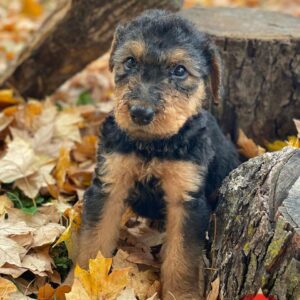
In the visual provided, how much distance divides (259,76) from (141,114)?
2.09m

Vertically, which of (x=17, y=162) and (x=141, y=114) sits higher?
(x=141, y=114)

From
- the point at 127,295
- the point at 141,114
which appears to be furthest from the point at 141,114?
the point at 127,295

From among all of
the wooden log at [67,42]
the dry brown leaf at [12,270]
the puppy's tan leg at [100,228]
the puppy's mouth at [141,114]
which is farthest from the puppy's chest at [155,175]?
the wooden log at [67,42]

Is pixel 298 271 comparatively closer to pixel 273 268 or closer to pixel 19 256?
pixel 273 268

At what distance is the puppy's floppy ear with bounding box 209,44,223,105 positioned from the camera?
170 inches

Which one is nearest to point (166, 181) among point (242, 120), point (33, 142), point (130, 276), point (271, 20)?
point (130, 276)

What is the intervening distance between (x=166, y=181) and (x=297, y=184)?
0.92m

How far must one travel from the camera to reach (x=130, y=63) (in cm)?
407

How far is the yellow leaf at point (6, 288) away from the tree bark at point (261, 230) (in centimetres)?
127

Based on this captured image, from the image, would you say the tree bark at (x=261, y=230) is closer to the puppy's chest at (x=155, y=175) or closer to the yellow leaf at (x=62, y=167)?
the puppy's chest at (x=155, y=175)

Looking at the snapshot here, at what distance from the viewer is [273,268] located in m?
3.47

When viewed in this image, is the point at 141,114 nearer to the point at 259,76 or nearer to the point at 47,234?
the point at 47,234

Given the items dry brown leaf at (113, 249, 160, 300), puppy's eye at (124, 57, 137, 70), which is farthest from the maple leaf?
puppy's eye at (124, 57, 137, 70)

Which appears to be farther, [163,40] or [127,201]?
[127,201]
